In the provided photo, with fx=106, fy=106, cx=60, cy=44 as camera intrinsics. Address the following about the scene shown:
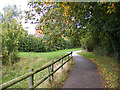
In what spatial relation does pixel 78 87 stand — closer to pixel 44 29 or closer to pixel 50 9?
pixel 44 29

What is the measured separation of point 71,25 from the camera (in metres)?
6.38

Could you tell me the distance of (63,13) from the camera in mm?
6266

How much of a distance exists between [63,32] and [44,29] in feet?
3.96

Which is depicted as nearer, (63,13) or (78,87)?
(78,87)

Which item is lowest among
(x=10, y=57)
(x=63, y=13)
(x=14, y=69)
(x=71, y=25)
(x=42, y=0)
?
(x=14, y=69)

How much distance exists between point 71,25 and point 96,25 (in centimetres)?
444

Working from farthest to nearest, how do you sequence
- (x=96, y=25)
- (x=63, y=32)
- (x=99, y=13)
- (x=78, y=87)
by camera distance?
(x=96, y=25) → (x=99, y=13) → (x=63, y=32) → (x=78, y=87)

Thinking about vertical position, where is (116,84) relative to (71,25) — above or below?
below

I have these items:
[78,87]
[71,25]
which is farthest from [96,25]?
[78,87]

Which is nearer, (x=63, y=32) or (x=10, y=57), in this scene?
(x=63, y=32)

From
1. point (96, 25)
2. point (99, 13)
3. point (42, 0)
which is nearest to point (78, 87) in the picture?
point (42, 0)

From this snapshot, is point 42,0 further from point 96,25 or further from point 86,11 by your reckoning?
point 96,25

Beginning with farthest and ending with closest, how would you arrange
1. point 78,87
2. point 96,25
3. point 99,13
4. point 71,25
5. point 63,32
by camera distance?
1. point 96,25
2. point 99,13
3. point 71,25
4. point 63,32
5. point 78,87

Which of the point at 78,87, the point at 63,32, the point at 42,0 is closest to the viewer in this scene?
the point at 78,87
